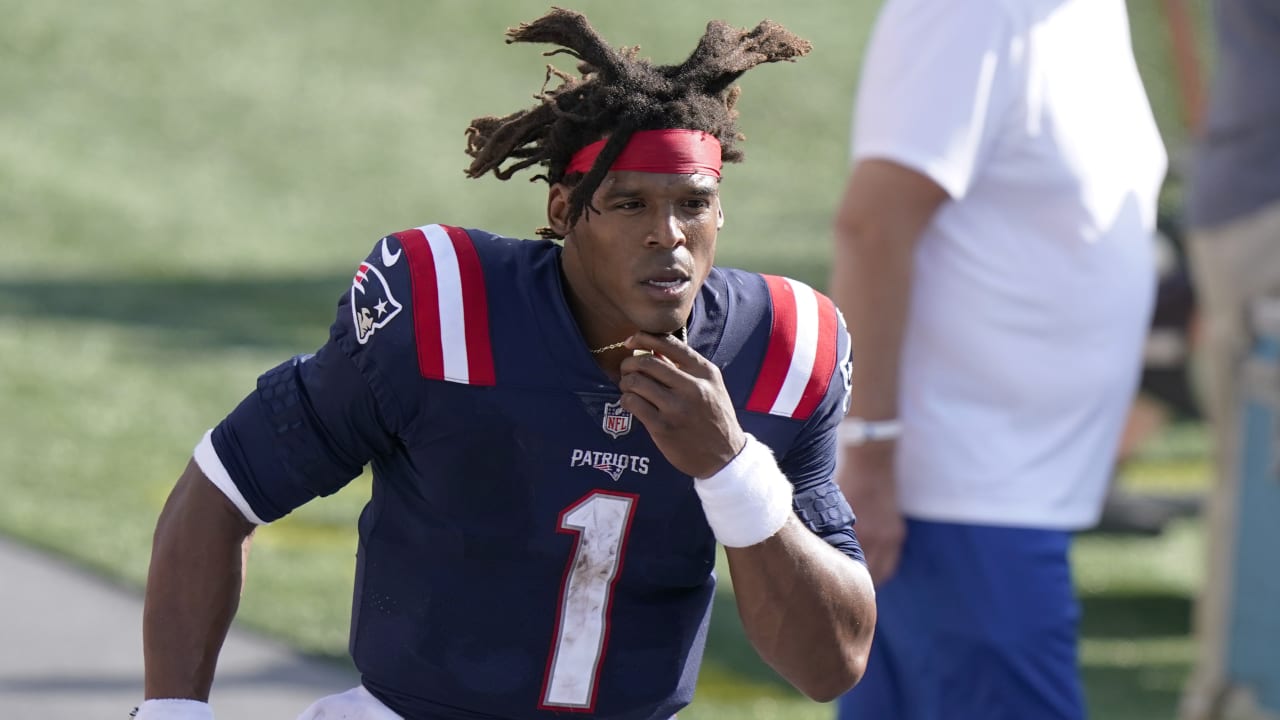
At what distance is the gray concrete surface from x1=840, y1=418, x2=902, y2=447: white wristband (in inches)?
96.0

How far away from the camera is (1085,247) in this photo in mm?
3484

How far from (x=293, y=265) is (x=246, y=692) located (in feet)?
23.3

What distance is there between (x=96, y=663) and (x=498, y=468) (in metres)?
3.65

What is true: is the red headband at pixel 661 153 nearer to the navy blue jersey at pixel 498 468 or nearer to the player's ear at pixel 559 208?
the player's ear at pixel 559 208

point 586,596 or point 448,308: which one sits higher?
point 448,308

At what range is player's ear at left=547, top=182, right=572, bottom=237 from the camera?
2461mm

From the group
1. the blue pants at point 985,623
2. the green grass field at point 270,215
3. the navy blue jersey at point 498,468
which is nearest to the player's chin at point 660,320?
the navy blue jersey at point 498,468

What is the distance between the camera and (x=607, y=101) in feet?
7.84

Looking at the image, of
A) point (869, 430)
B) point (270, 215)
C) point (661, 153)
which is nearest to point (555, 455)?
point (661, 153)

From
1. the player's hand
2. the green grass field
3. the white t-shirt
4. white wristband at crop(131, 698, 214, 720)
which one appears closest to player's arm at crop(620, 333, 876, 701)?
the player's hand

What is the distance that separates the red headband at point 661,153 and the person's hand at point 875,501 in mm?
1179

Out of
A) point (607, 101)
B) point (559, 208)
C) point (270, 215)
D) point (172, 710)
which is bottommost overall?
point (270, 215)

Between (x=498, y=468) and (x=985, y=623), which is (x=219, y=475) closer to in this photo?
(x=498, y=468)

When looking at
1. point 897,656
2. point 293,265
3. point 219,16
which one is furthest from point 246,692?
point 219,16
